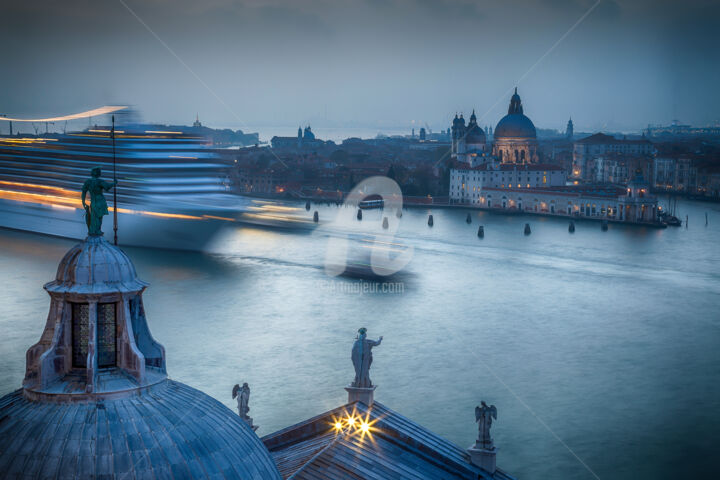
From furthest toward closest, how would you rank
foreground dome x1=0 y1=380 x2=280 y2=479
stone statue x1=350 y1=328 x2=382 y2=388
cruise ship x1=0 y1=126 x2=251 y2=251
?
cruise ship x1=0 y1=126 x2=251 y2=251 < stone statue x1=350 y1=328 x2=382 y2=388 < foreground dome x1=0 y1=380 x2=280 y2=479

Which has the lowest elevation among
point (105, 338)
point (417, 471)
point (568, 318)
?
point (568, 318)

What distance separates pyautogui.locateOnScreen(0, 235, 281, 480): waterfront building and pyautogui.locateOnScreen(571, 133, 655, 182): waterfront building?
4370cm

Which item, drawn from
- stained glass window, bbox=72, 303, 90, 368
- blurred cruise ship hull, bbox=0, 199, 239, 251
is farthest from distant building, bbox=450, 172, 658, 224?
stained glass window, bbox=72, 303, 90, 368

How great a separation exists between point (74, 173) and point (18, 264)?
564 centimetres

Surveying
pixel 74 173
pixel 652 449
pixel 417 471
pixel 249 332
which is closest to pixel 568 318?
pixel 249 332

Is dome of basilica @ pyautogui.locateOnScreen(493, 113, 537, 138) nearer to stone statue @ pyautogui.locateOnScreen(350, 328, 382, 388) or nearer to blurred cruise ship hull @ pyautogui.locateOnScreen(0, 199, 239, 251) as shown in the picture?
blurred cruise ship hull @ pyautogui.locateOnScreen(0, 199, 239, 251)

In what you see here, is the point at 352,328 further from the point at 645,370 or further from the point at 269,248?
the point at 269,248

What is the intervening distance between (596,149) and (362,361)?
144ft

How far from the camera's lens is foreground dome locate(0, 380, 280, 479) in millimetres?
1698

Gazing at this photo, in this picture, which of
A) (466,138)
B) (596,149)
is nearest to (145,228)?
(466,138)

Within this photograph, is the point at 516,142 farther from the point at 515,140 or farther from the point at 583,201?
the point at 583,201

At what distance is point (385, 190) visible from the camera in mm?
34719

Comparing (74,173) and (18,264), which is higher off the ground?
(74,173)

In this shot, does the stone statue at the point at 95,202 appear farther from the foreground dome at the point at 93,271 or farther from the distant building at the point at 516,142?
the distant building at the point at 516,142
